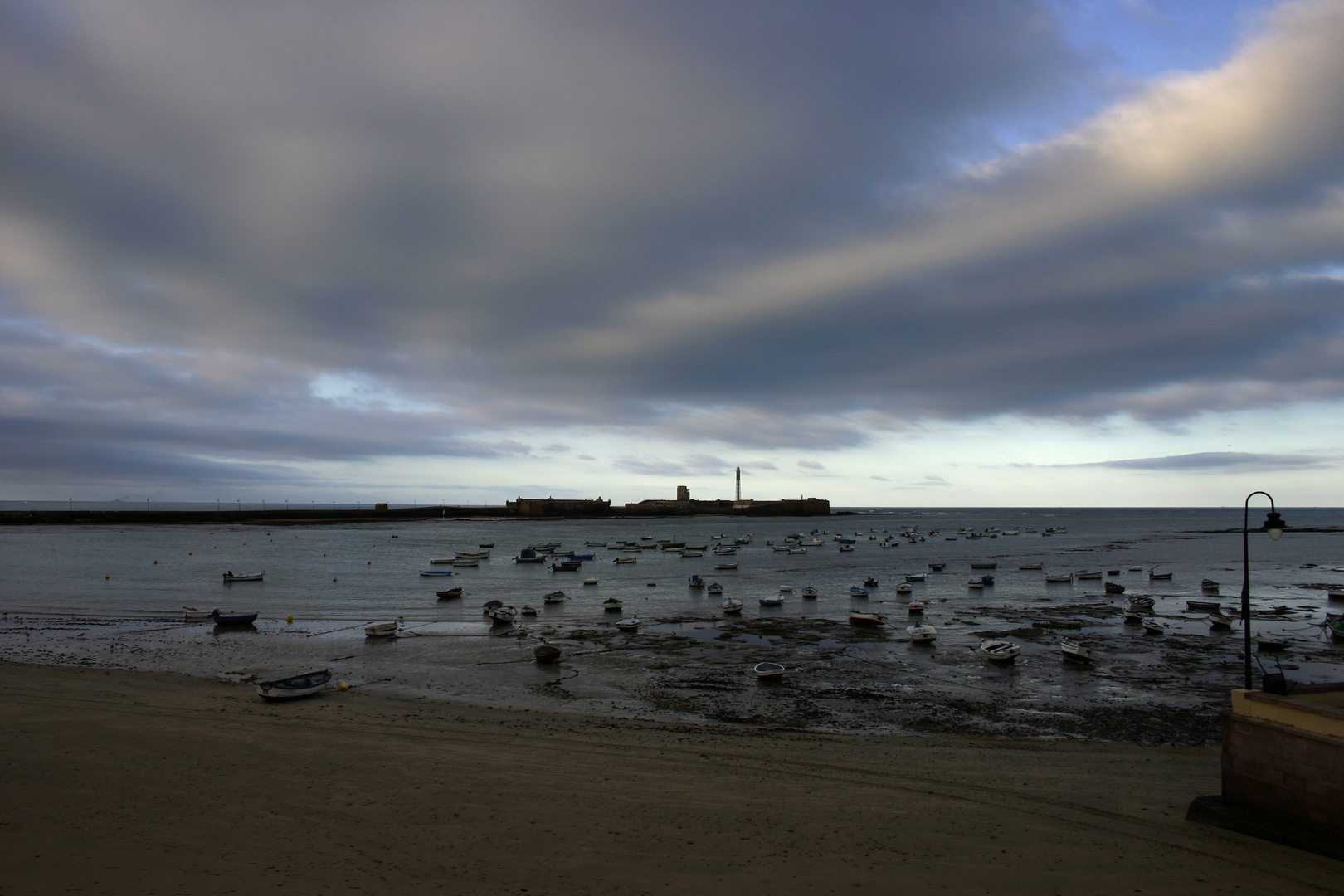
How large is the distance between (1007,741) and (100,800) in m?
22.7

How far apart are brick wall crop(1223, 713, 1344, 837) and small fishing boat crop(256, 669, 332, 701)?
2654cm

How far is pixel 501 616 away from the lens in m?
42.7

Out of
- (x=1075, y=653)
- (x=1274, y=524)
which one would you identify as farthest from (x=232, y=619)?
(x=1274, y=524)

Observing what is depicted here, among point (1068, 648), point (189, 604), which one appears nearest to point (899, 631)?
point (1068, 648)

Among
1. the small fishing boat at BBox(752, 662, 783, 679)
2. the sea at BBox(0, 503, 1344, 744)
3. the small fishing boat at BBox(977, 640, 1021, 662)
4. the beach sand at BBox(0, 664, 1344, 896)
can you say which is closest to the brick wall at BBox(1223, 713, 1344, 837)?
the beach sand at BBox(0, 664, 1344, 896)

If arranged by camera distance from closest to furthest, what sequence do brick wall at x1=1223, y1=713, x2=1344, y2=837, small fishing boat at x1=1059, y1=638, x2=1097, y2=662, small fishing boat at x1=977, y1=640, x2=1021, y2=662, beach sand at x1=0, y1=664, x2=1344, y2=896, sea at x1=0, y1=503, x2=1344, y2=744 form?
1. beach sand at x1=0, y1=664, x2=1344, y2=896
2. brick wall at x1=1223, y1=713, x2=1344, y2=837
3. sea at x1=0, y1=503, x2=1344, y2=744
4. small fishing boat at x1=1059, y1=638, x2=1097, y2=662
5. small fishing boat at x1=977, y1=640, x2=1021, y2=662

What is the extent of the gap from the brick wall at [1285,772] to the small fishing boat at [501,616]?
118 ft

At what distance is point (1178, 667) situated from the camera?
3059 cm

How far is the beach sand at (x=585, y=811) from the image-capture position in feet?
37.3

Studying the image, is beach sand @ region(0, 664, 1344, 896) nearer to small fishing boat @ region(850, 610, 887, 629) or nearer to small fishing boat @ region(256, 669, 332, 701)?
small fishing boat @ region(256, 669, 332, 701)

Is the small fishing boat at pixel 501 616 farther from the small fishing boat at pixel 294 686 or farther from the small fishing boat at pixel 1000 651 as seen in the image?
the small fishing boat at pixel 1000 651

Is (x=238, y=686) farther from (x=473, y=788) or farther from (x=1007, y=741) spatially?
(x=1007, y=741)

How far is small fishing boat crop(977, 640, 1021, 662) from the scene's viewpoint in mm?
31062

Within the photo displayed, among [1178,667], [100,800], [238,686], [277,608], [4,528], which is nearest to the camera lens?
[100,800]
